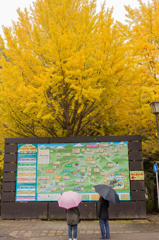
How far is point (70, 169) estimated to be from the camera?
7.98m

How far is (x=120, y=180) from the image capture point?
25.6 feet

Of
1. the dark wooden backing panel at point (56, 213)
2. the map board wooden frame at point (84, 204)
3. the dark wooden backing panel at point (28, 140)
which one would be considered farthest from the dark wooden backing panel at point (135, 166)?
the dark wooden backing panel at point (28, 140)

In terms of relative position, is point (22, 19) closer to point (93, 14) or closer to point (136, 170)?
point (93, 14)

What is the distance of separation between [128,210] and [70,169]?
2.64 metres

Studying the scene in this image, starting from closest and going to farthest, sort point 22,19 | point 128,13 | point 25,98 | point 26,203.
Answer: point 25,98
point 26,203
point 22,19
point 128,13

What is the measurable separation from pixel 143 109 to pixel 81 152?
289 centimetres

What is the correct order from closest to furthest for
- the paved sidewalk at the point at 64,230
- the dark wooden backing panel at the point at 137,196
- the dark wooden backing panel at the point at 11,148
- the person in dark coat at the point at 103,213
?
1. the person in dark coat at the point at 103,213
2. the paved sidewalk at the point at 64,230
3. the dark wooden backing panel at the point at 137,196
4. the dark wooden backing panel at the point at 11,148

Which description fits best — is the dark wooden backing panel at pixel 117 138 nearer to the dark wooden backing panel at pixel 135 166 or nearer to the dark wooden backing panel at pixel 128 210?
the dark wooden backing panel at pixel 135 166

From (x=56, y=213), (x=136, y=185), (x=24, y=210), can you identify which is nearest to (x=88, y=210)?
(x=56, y=213)

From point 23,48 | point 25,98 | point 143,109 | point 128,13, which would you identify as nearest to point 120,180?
point 143,109

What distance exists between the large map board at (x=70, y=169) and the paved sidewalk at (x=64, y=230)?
850 millimetres

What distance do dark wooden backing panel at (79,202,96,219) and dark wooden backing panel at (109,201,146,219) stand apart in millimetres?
634

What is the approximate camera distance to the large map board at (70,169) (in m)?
7.82

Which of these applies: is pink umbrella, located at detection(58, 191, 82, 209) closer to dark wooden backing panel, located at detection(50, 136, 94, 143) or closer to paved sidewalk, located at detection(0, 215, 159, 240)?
paved sidewalk, located at detection(0, 215, 159, 240)
